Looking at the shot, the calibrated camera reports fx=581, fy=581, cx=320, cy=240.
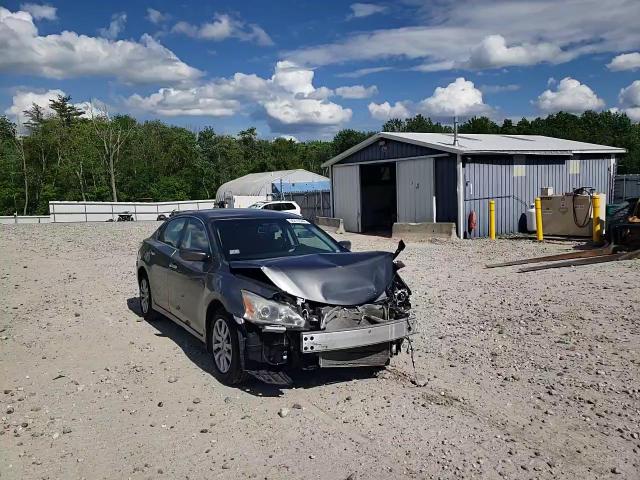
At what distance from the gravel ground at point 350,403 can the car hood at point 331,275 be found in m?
0.88

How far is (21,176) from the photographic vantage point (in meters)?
58.3

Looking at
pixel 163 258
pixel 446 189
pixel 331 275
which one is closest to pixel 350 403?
pixel 331 275

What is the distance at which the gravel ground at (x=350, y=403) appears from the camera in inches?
155

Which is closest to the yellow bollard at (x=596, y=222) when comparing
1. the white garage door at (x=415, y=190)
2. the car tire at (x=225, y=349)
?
the white garage door at (x=415, y=190)

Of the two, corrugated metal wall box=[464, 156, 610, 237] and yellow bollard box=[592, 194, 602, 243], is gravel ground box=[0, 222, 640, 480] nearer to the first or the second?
yellow bollard box=[592, 194, 602, 243]

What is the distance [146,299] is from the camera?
8.12 meters

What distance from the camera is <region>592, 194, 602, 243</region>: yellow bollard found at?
53.3 feet

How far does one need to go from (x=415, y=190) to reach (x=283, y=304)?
16586mm

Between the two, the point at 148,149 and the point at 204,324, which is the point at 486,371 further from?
the point at 148,149

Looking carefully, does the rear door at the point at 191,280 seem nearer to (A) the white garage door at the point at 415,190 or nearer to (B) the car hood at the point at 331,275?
(B) the car hood at the point at 331,275

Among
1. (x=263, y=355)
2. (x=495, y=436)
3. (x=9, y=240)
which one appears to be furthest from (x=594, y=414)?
(x=9, y=240)

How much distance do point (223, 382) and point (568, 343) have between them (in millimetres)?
3830

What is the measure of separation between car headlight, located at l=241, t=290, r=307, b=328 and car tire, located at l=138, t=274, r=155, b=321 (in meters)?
3.33

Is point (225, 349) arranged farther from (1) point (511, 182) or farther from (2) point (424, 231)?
(1) point (511, 182)
